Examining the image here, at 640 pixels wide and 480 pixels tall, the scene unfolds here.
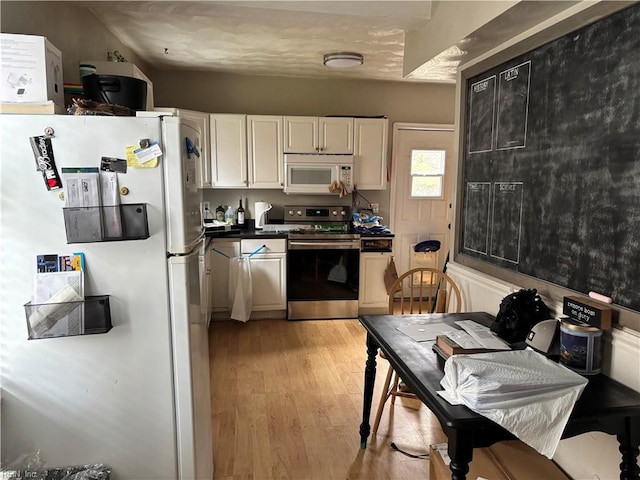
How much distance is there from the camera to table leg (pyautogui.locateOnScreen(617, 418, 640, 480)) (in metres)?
1.40

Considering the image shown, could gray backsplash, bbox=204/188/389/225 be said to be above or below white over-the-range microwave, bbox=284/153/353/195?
below

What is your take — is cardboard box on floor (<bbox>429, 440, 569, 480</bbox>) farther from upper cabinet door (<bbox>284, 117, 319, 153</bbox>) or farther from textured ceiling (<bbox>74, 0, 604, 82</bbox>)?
Answer: upper cabinet door (<bbox>284, 117, 319, 153</bbox>)

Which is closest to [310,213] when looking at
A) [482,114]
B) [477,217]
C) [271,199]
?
[271,199]

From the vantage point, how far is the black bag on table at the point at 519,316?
184 cm

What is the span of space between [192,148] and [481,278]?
1704 millimetres

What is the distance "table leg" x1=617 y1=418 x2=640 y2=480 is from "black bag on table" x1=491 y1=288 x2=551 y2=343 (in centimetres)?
50

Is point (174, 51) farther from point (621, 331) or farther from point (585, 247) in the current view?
point (621, 331)

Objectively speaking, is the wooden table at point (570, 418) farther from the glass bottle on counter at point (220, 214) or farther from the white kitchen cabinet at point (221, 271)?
the glass bottle on counter at point (220, 214)

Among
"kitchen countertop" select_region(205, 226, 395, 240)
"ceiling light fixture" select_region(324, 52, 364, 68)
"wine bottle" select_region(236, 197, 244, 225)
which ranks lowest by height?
"kitchen countertop" select_region(205, 226, 395, 240)

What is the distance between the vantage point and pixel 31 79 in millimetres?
1554

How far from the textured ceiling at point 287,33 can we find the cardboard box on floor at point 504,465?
1.82 metres

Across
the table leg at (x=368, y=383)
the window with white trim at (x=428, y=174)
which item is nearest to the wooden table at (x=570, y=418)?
the table leg at (x=368, y=383)

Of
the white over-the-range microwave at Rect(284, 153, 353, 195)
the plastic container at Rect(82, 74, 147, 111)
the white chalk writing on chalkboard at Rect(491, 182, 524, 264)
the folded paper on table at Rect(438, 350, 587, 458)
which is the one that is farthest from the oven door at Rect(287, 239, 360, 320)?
the folded paper on table at Rect(438, 350, 587, 458)

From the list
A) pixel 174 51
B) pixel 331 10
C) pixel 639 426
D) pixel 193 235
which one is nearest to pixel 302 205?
pixel 174 51
